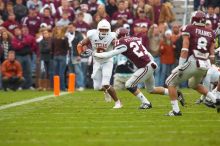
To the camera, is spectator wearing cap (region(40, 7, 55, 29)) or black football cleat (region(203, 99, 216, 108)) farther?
spectator wearing cap (region(40, 7, 55, 29))

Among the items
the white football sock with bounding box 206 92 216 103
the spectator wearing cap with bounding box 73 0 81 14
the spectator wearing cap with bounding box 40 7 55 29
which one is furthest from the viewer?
the spectator wearing cap with bounding box 73 0 81 14

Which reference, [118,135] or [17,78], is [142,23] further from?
[118,135]

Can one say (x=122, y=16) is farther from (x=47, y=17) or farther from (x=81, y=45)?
(x=81, y=45)

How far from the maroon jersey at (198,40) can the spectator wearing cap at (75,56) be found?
28.9ft

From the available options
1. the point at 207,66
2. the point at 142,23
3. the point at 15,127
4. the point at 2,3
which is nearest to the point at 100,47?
the point at 207,66

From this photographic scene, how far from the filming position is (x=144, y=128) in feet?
32.6

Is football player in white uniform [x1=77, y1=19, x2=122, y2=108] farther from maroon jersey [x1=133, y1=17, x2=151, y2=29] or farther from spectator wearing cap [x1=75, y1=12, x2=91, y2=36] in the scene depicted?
spectator wearing cap [x1=75, y1=12, x2=91, y2=36]

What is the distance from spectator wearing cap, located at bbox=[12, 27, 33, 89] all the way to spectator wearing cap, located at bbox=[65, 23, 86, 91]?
3.62 ft

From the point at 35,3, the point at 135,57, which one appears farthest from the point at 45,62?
the point at 135,57

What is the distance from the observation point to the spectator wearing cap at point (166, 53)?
66.7 ft

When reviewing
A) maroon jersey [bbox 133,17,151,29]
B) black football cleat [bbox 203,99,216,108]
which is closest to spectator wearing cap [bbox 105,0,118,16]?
maroon jersey [bbox 133,17,151,29]

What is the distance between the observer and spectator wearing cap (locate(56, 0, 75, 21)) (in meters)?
21.1

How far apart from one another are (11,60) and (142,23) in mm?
3640

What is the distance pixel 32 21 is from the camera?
68.8 ft
